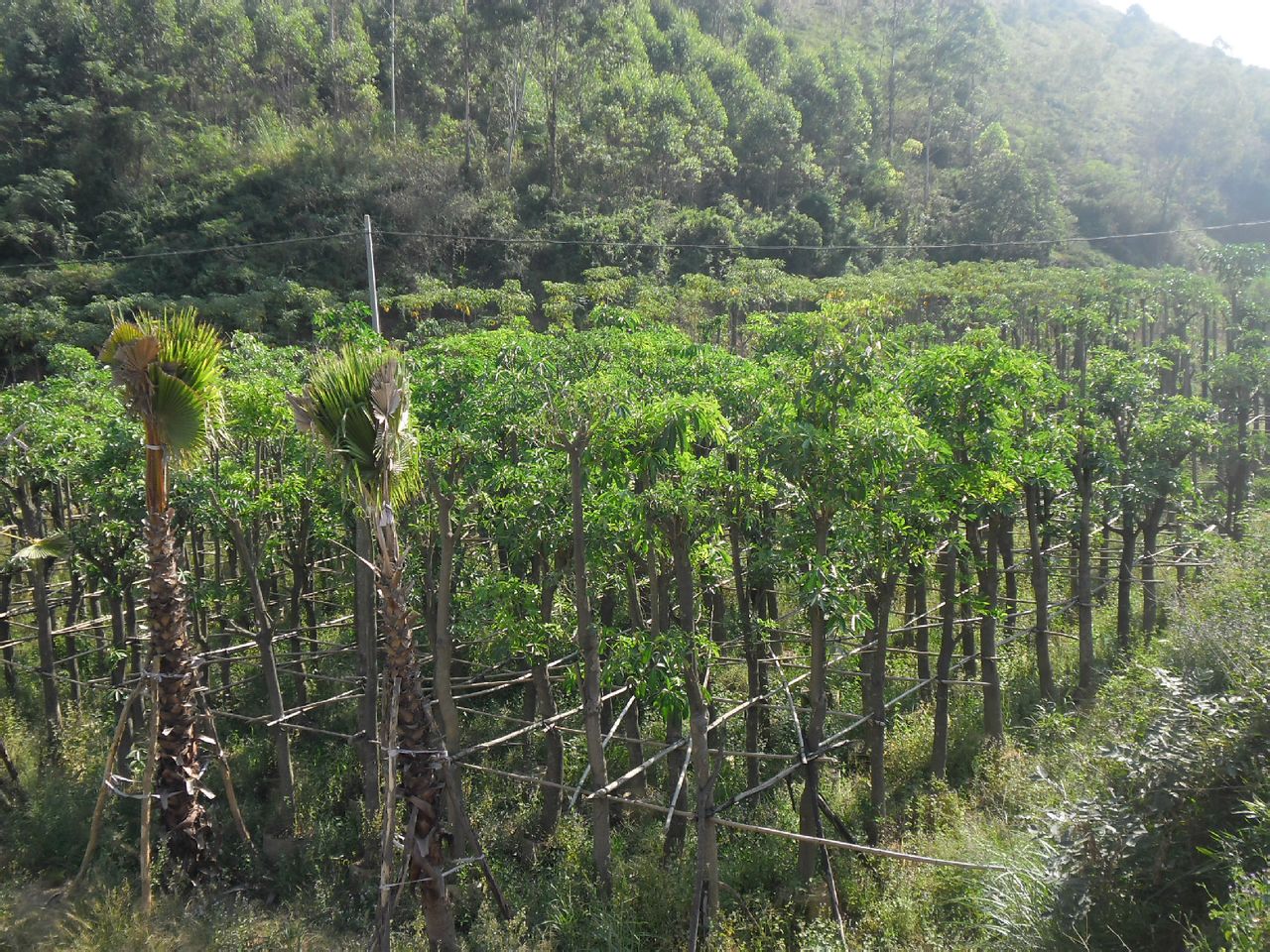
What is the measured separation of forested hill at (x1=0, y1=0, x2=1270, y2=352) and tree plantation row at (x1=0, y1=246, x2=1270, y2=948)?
18163 mm

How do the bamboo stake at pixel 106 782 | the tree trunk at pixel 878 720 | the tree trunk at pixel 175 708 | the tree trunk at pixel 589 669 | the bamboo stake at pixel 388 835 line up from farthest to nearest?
the tree trunk at pixel 878 720 < the tree trunk at pixel 175 708 < the tree trunk at pixel 589 669 < the bamboo stake at pixel 106 782 < the bamboo stake at pixel 388 835

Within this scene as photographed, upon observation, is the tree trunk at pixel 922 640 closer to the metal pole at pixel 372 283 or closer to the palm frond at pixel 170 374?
the metal pole at pixel 372 283

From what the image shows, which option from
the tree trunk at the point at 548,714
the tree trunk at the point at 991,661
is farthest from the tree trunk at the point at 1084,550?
the tree trunk at the point at 548,714

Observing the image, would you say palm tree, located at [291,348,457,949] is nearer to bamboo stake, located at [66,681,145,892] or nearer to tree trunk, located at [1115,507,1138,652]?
bamboo stake, located at [66,681,145,892]

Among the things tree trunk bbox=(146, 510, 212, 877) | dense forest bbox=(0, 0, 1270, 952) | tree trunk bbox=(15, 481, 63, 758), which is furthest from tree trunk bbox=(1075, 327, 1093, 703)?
tree trunk bbox=(15, 481, 63, 758)

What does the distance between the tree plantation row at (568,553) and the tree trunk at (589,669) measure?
1.8 inches

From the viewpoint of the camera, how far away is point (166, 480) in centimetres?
755

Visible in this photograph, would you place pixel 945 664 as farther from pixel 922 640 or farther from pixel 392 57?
pixel 392 57

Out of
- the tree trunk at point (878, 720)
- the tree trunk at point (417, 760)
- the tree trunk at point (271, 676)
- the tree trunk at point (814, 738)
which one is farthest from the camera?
the tree trunk at point (271, 676)

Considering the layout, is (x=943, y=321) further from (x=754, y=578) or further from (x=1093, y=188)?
(x=1093, y=188)

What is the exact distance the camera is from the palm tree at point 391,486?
585 centimetres

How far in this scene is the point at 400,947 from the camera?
761 centimetres

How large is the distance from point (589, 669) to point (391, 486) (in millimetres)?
2788

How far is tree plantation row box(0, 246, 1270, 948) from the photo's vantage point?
702 cm
